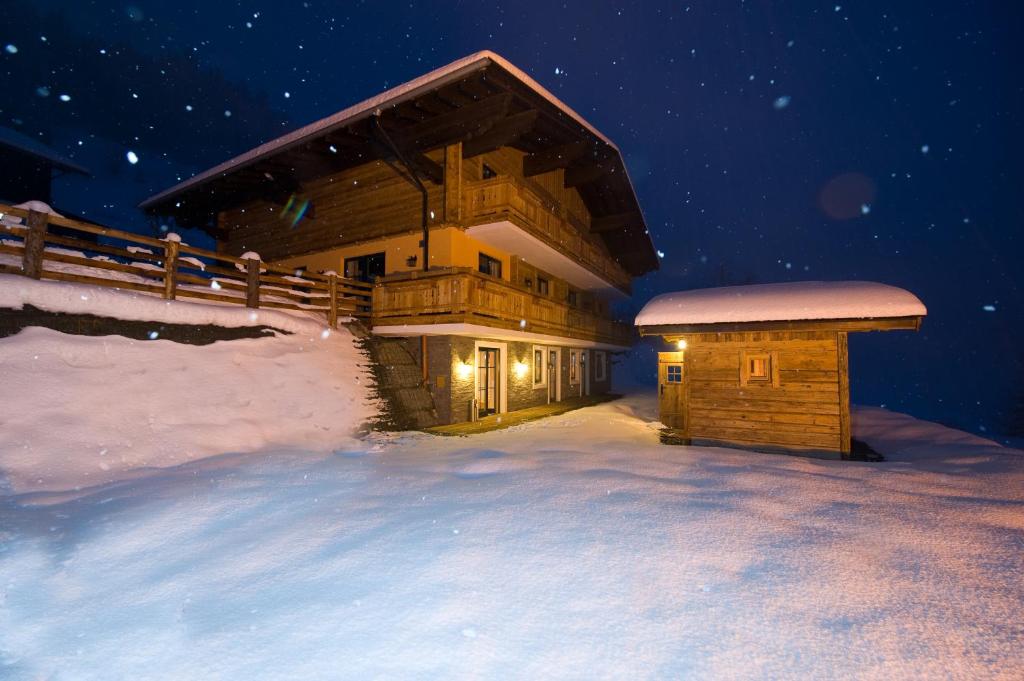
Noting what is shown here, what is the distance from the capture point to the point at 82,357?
24.2 feet

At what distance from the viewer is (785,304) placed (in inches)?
336

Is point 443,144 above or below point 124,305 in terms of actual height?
above

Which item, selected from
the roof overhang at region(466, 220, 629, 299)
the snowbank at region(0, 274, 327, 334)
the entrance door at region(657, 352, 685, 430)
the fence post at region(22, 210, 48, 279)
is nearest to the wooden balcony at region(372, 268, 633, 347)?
the roof overhang at region(466, 220, 629, 299)

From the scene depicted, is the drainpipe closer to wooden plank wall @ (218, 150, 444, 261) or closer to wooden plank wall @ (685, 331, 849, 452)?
wooden plank wall @ (218, 150, 444, 261)

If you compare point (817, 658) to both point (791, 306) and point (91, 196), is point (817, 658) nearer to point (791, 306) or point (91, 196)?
point (791, 306)

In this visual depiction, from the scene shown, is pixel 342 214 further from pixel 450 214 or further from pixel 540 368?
pixel 540 368

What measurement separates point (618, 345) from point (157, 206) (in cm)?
2498

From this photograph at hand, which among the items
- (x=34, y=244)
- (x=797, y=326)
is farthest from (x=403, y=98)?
(x=797, y=326)

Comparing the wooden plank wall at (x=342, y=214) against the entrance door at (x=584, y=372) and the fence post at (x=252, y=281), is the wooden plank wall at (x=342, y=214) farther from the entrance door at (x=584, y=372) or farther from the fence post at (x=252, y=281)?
the entrance door at (x=584, y=372)

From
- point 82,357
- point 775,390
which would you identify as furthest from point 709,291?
point 82,357

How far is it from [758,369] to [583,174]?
44.0ft

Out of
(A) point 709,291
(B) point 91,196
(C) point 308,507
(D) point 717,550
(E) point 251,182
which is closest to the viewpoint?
(D) point 717,550

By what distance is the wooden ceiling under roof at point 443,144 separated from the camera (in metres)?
12.0

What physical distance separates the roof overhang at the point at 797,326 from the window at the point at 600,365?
14.8 meters
